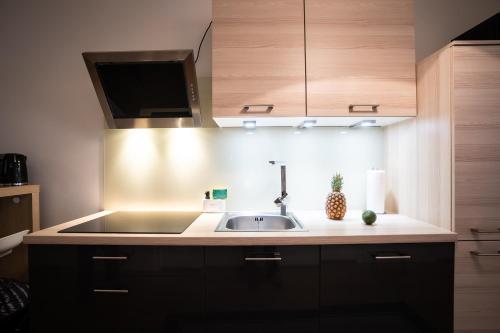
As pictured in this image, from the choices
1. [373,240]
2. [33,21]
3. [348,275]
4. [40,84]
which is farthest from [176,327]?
[33,21]

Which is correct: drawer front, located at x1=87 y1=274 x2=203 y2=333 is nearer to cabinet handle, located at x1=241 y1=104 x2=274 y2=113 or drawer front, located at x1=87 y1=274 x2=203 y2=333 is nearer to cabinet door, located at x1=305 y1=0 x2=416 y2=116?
cabinet handle, located at x1=241 y1=104 x2=274 y2=113

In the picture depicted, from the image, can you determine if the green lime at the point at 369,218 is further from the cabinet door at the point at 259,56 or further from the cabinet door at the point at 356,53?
the cabinet door at the point at 259,56

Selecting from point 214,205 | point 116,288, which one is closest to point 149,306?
point 116,288

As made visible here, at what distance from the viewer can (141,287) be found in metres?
1.24

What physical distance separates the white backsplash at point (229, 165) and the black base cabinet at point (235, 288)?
66 cm

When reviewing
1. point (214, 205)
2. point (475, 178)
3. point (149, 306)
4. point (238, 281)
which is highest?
point (475, 178)

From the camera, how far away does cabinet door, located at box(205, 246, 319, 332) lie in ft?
4.03

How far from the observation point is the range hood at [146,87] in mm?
1484

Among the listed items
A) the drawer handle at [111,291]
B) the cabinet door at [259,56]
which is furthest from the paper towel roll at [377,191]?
the drawer handle at [111,291]

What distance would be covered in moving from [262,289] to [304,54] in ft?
4.03

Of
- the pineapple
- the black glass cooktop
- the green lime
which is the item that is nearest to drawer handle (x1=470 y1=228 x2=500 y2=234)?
the green lime

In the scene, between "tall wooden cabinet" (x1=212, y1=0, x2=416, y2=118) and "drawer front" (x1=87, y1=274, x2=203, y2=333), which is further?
"tall wooden cabinet" (x1=212, y1=0, x2=416, y2=118)

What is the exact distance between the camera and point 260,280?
48.6 inches

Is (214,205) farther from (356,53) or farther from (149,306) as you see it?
(356,53)
